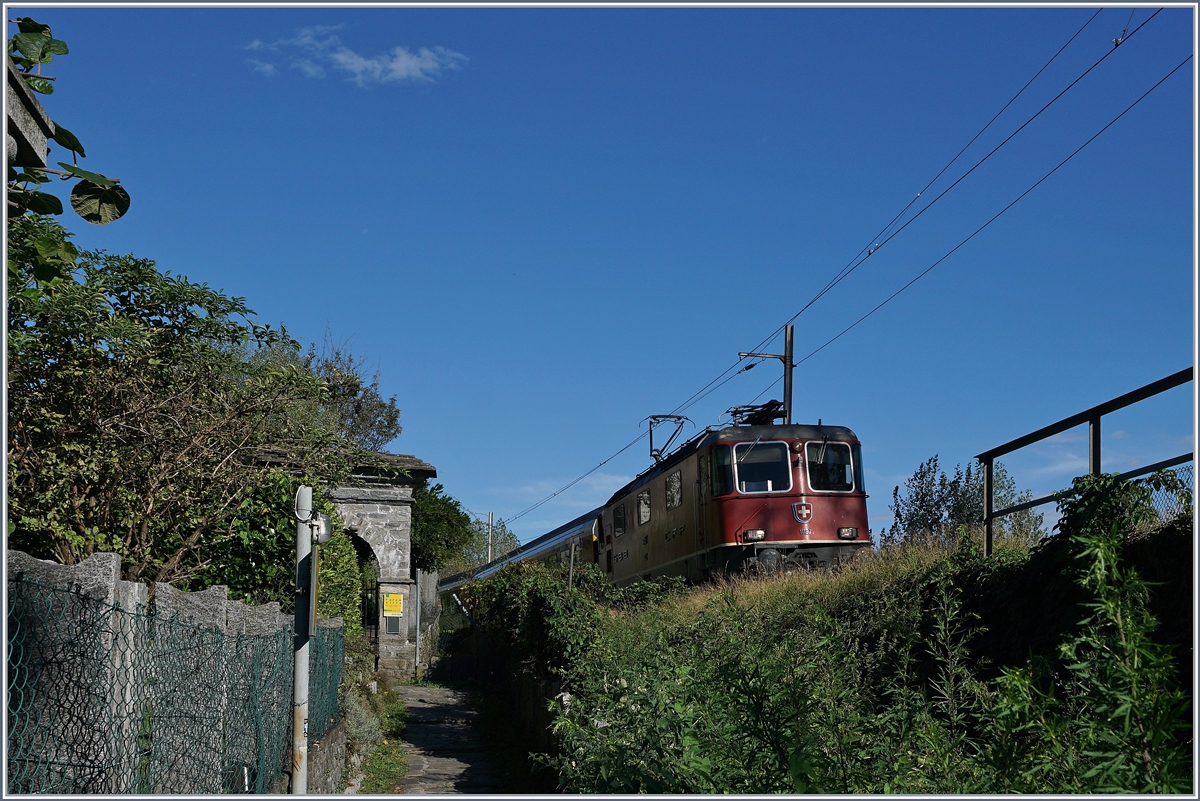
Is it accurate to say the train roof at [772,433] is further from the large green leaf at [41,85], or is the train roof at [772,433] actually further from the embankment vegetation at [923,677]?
the large green leaf at [41,85]

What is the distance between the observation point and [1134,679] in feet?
9.39

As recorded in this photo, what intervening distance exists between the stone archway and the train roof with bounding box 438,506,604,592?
12.1ft

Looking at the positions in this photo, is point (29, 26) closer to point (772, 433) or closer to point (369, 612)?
point (772, 433)

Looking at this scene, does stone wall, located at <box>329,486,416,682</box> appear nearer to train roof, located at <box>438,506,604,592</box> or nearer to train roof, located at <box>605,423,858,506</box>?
train roof, located at <box>438,506,604,592</box>

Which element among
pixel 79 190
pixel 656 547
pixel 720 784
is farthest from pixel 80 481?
pixel 656 547

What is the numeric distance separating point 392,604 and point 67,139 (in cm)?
1975

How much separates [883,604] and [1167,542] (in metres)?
3.17

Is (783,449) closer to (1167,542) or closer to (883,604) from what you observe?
(883,604)

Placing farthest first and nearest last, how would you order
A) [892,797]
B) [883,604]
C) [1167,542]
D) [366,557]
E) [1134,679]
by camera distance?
[366,557]
[883,604]
[1167,542]
[892,797]
[1134,679]

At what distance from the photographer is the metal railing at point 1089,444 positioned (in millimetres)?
6551

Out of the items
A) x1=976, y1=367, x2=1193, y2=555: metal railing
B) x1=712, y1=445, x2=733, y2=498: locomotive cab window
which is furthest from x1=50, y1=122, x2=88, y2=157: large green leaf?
x1=712, y1=445, x2=733, y2=498: locomotive cab window

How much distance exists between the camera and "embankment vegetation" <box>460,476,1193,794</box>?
306cm

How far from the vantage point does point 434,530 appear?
32938mm

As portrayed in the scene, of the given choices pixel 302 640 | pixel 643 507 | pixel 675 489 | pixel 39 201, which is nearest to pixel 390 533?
pixel 643 507
